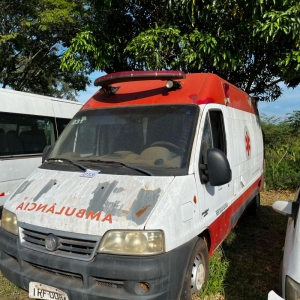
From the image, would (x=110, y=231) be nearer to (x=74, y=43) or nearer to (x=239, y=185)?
(x=239, y=185)

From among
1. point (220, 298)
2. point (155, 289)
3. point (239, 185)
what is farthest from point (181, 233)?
point (239, 185)

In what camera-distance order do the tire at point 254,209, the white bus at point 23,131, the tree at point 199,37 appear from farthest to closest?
the tire at point 254,209 → the white bus at point 23,131 → the tree at point 199,37

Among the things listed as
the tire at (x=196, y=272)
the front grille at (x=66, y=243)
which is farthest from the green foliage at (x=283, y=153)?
the front grille at (x=66, y=243)

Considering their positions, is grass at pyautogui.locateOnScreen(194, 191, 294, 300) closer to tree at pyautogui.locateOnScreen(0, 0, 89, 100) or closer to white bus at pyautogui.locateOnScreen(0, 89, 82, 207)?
white bus at pyautogui.locateOnScreen(0, 89, 82, 207)

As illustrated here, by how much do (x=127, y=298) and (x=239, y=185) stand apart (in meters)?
2.73

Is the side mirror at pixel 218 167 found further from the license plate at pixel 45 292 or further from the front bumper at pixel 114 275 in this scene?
the license plate at pixel 45 292

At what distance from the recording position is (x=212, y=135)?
3.83 meters

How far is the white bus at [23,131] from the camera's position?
636 cm

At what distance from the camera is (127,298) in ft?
8.55

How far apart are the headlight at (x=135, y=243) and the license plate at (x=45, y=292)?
0.56m

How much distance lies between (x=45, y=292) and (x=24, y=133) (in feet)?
15.5

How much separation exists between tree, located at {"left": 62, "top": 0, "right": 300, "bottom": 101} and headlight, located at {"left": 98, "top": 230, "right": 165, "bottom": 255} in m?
4.56

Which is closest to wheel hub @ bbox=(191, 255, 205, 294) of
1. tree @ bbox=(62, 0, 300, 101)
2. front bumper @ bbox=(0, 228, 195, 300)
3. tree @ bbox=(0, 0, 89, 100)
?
front bumper @ bbox=(0, 228, 195, 300)

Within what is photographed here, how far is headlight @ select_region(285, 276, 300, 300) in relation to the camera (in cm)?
226
